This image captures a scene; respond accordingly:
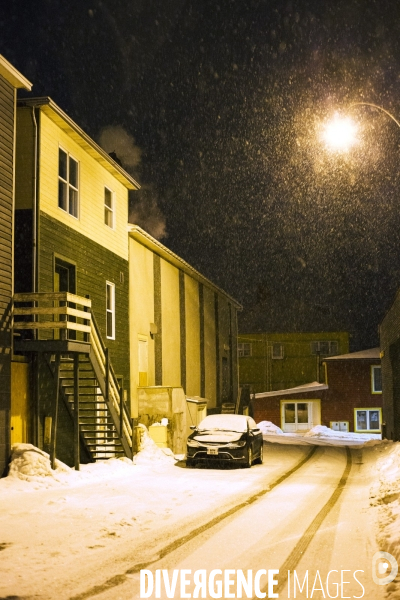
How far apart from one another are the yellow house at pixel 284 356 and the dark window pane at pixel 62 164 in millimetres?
44478

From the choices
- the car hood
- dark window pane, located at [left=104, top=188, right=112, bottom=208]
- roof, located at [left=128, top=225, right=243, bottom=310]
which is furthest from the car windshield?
roof, located at [left=128, top=225, right=243, bottom=310]

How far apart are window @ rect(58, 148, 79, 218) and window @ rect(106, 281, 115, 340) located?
3.53 metres

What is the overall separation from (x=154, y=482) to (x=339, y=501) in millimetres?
4400

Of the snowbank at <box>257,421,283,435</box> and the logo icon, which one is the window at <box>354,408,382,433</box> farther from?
the logo icon

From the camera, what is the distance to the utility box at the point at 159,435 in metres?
23.2

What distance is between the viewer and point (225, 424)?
2052cm

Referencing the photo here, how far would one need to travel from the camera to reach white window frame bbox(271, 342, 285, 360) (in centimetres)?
6366

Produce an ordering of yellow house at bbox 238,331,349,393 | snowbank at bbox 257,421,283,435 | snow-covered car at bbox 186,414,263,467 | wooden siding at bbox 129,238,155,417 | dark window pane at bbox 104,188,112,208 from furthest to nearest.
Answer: yellow house at bbox 238,331,349,393 → snowbank at bbox 257,421,283,435 → wooden siding at bbox 129,238,155,417 → dark window pane at bbox 104,188,112,208 → snow-covered car at bbox 186,414,263,467

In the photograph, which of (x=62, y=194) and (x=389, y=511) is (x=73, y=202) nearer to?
(x=62, y=194)

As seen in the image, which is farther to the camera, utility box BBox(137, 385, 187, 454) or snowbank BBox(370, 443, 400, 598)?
utility box BBox(137, 385, 187, 454)

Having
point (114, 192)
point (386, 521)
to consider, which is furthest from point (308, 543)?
point (114, 192)

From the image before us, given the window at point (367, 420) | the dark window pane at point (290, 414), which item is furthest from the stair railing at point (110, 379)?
the dark window pane at point (290, 414)

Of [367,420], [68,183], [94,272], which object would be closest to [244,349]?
[367,420]

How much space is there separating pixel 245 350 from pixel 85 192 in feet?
144
